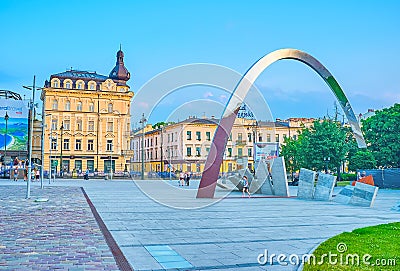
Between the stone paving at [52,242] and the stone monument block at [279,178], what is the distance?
13.2 metres

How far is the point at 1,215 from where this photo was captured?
13062 millimetres

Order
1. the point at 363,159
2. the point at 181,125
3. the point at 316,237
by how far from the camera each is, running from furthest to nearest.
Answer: the point at 181,125
the point at 363,159
the point at 316,237

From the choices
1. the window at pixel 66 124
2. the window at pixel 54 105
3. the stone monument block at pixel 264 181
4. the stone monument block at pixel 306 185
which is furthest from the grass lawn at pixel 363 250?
the window at pixel 66 124

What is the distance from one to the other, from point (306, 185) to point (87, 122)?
51396 millimetres

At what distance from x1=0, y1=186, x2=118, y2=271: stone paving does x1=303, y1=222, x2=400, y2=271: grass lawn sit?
3.63m

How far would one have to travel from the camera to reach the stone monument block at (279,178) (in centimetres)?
2438

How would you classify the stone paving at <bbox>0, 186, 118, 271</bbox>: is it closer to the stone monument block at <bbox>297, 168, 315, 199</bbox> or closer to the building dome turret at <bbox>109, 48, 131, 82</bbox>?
the stone monument block at <bbox>297, 168, 315, 199</bbox>

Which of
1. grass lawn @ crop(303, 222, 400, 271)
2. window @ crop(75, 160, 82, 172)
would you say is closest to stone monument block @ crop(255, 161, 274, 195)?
grass lawn @ crop(303, 222, 400, 271)

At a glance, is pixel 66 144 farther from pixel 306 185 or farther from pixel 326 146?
pixel 306 185

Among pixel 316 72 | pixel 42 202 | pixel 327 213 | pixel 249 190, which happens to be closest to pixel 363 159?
pixel 316 72

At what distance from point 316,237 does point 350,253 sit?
7.49 feet

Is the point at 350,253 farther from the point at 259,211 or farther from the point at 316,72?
the point at 316,72

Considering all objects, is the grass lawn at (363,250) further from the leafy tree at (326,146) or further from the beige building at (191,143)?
the beige building at (191,143)

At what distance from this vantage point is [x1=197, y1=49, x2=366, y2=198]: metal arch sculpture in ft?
71.7
